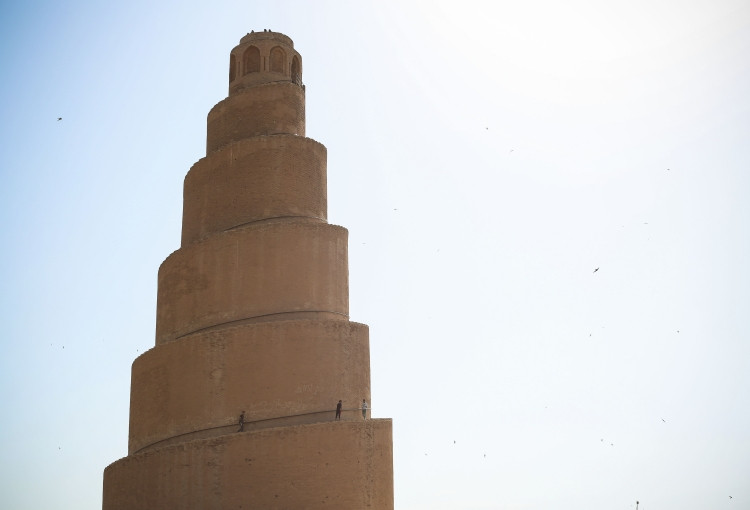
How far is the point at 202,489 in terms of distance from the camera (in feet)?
50.9

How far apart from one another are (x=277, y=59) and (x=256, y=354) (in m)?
7.44

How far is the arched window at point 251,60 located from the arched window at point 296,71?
2.75 ft

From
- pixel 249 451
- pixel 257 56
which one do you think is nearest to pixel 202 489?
pixel 249 451

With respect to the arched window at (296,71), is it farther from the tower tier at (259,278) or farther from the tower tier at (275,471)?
the tower tier at (275,471)

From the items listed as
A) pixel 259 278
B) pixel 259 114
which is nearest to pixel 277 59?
pixel 259 114

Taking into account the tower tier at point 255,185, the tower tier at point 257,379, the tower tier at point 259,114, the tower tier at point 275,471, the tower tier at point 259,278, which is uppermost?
the tower tier at point 259,114

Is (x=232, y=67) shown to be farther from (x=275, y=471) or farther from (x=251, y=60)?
(x=275, y=471)

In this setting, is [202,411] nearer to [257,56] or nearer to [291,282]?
[291,282]

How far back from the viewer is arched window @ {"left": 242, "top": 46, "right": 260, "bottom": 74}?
2050 cm

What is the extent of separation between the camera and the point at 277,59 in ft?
67.5

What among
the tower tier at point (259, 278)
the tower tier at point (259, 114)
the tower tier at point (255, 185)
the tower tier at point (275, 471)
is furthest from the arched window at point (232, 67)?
the tower tier at point (275, 471)

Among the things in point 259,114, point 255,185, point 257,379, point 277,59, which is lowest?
point 257,379

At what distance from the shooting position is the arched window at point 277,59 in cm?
2044

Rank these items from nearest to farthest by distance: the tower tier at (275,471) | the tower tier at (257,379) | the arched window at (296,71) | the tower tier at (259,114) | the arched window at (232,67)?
the tower tier at (275,471) → the tower tier at (257,379) → the tower tier at (259,114) → the arched window at (232,67) → the arched window at (296,71)
